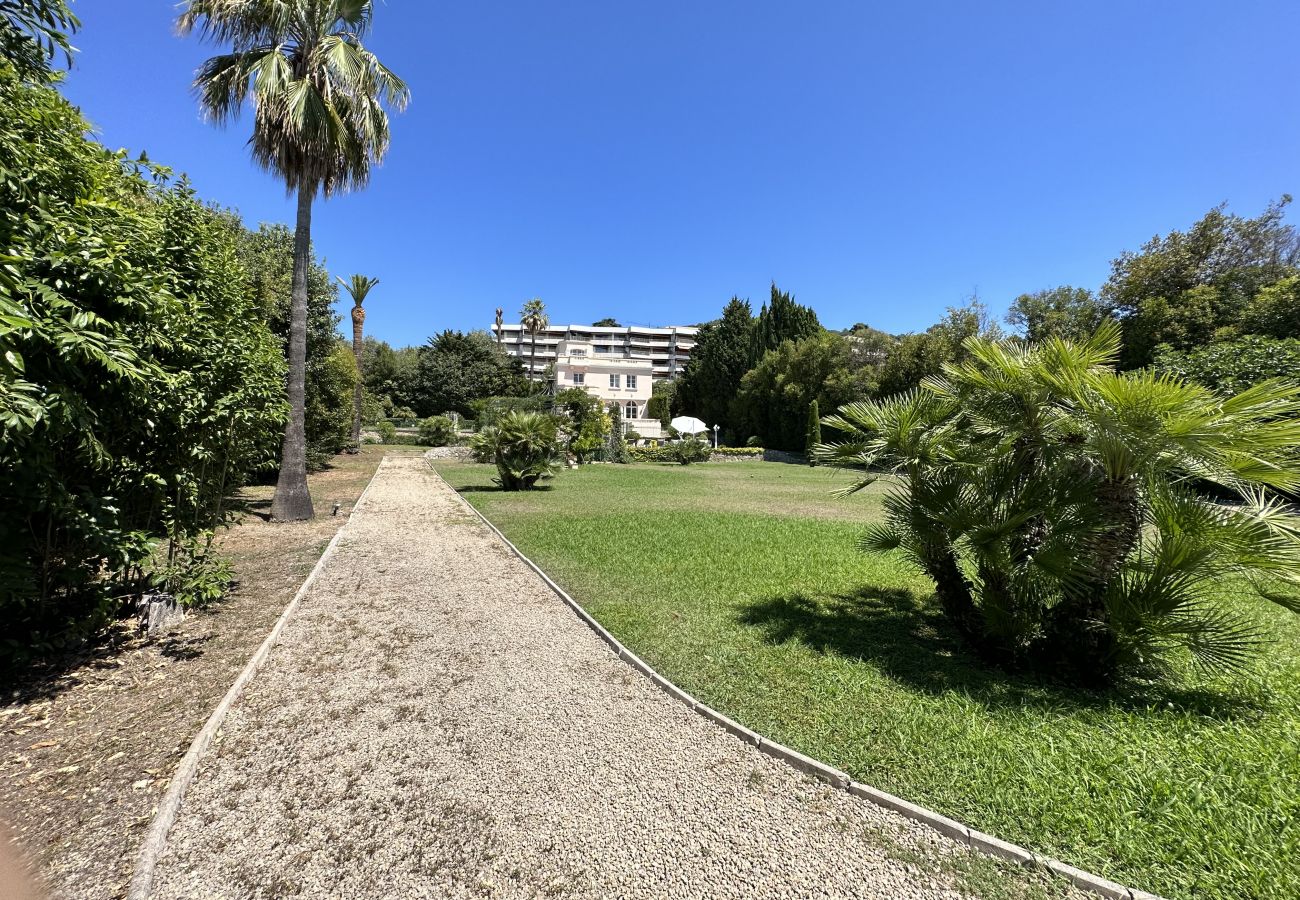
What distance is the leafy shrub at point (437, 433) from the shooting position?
36.3 m

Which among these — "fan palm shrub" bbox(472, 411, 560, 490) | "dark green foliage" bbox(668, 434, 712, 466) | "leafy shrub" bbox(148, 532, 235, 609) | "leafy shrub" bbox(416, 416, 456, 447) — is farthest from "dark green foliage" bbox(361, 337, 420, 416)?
"leafy shrub" bbox(148, 532, 235, 609)

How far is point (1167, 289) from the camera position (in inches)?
907

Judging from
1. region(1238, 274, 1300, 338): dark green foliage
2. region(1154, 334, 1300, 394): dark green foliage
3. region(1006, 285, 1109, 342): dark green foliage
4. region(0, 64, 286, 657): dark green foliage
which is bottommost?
region(0, 64, 286, 657): dark green foliage

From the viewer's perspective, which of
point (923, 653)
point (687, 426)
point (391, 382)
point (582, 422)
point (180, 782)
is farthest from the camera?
point (391, 382)

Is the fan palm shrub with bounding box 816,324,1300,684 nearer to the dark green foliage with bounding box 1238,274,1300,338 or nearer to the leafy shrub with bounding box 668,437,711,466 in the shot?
the dark green foliage with bounding box 1238,274,1300,338

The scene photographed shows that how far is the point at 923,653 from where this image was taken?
4.52 meters

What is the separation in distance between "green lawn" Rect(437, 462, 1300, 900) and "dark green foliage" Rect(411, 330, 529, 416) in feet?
160

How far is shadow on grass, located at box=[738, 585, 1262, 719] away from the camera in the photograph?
11.6 feet

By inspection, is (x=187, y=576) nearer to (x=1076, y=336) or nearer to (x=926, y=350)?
(x=1076, y=336)

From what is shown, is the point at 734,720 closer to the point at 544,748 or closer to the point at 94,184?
the point at 544,748

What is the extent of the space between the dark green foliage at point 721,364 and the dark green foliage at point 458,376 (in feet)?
58.7

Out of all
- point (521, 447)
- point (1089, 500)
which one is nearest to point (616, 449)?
point (521, 447)

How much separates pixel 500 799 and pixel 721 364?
48.7 metres

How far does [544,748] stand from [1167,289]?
32.2 m
